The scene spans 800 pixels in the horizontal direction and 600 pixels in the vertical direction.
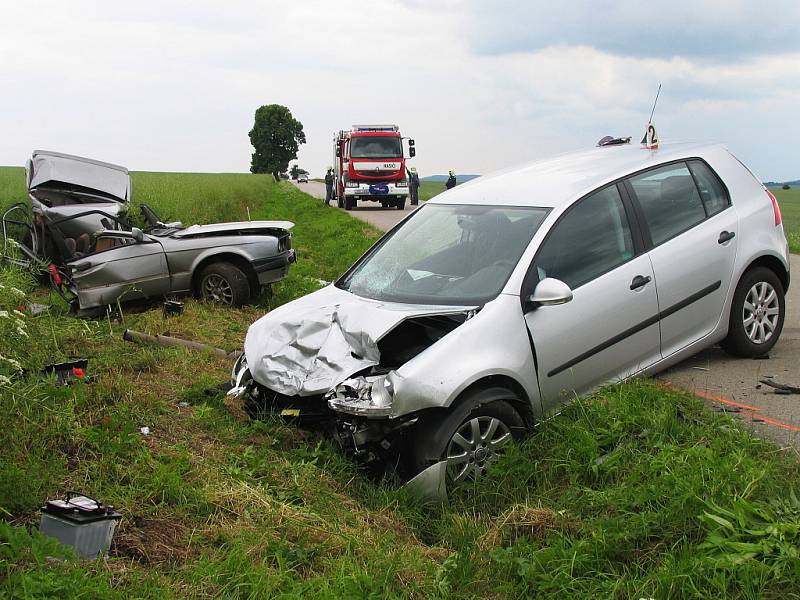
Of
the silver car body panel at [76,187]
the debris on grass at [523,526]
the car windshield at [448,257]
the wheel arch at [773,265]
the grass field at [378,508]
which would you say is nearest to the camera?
the grass field at [378,508]

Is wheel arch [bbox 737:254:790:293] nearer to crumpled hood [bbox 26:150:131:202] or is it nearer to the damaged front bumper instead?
the damaged front bumper

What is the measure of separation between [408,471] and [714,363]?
2.95 meters

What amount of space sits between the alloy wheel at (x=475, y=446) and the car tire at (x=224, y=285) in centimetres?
556

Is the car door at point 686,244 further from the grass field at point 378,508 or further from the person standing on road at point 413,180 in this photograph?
the person standing on road at point 413,180

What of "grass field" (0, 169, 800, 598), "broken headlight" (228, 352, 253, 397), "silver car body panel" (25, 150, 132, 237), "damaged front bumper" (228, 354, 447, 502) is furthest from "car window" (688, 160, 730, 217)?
"silver car body panel" (25, 150, 132, 237)

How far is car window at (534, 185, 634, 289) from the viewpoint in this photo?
502cm

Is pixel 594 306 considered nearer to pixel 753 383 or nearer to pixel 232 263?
pixel 753 383

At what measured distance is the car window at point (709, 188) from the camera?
19.6 feet

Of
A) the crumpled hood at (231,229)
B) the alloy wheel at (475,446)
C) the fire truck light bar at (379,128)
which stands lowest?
the alloy wheel at (475,446)

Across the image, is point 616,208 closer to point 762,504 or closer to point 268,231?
point 762,504

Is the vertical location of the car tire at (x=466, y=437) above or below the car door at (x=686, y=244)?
below

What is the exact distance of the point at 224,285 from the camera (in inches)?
372

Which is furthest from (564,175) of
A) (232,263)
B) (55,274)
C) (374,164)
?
(374,164)

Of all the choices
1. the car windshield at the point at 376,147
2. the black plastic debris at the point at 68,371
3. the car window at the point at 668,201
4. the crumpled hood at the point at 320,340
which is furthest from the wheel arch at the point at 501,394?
the car windshield at the point at 376,147
